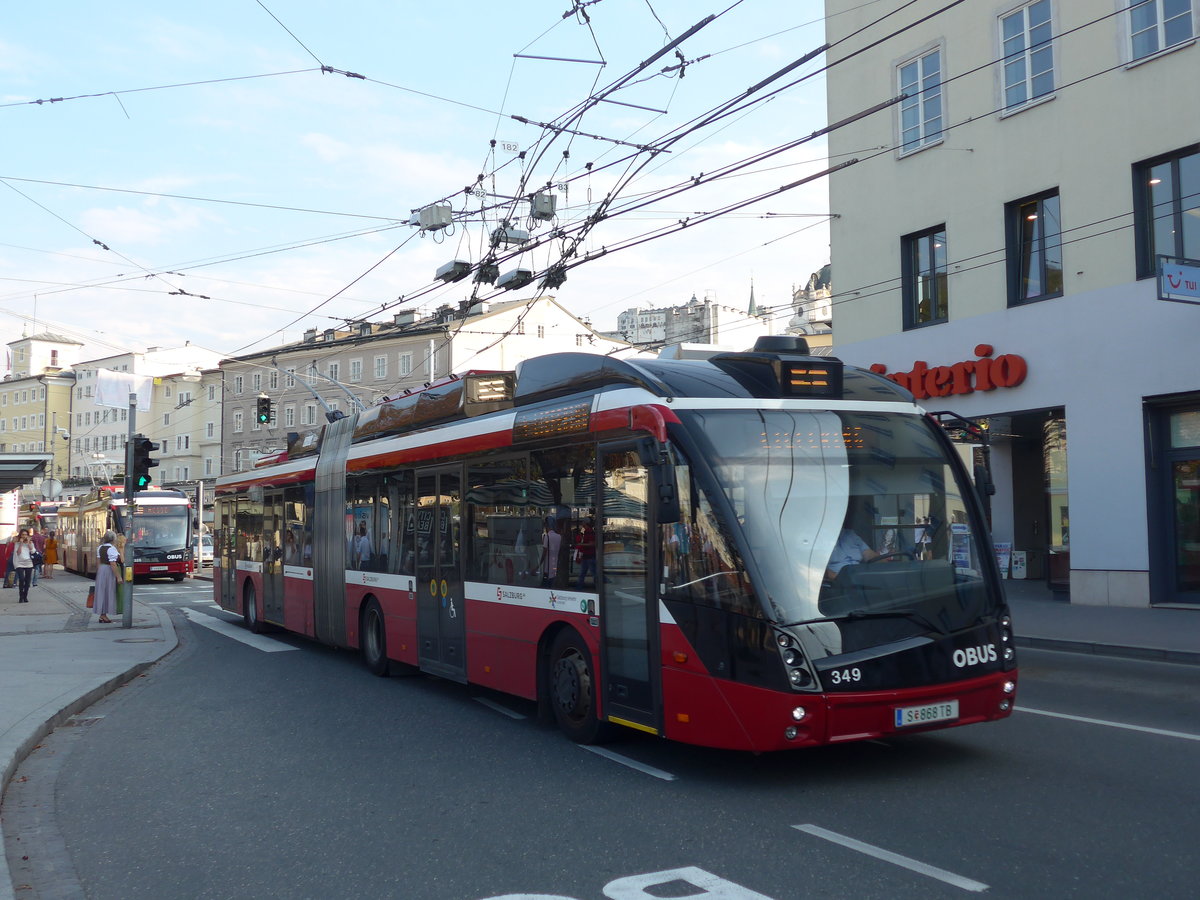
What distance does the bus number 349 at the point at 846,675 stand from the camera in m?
6.56

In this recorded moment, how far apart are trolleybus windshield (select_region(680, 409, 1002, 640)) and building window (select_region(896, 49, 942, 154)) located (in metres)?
16.3

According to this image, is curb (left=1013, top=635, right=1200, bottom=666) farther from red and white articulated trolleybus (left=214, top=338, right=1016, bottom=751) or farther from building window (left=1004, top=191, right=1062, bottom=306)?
building window (left=1004, top=191, right=1062, bottom=306)

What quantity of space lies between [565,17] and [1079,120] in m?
11.0

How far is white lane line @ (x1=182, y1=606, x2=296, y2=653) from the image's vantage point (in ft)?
55.2

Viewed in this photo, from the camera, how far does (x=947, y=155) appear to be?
21.8 m

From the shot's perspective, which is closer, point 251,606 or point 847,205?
point 251,606

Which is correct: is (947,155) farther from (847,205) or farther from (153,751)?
(153,751)

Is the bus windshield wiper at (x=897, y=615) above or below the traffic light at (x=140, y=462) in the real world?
below

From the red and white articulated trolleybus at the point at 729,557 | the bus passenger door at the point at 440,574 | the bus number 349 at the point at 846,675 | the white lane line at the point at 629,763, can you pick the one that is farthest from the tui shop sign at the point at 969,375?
the bus number 349 at the point at 846,675

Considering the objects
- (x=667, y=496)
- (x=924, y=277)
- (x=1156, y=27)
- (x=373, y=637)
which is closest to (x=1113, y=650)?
(x=373, y=637)

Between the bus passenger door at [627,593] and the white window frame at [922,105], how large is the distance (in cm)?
1652

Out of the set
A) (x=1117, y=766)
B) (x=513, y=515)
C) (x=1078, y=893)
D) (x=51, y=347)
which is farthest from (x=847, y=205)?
(x=51, y=347)

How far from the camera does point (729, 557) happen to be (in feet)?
22.6

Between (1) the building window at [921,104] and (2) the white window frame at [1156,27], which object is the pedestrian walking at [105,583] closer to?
(1) the building window at [921,104]
